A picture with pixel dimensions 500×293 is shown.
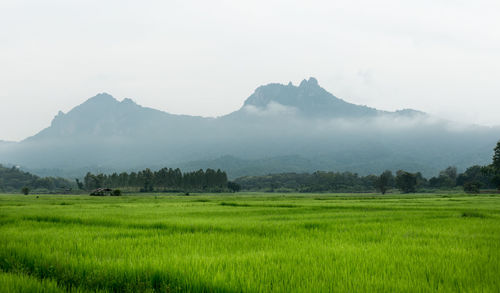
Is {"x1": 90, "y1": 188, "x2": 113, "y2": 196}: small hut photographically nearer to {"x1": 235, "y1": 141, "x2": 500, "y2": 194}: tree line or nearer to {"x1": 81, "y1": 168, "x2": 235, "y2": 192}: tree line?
{"x1": 81, "y1": 168, "x2": 235, "y2": 192}: tree line

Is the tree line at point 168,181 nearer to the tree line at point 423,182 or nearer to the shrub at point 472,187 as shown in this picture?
the tree line at point 423,182

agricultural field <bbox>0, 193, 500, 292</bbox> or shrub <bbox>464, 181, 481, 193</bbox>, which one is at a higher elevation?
agricultural field <bbox>0, 193, 500, 292</bbox>

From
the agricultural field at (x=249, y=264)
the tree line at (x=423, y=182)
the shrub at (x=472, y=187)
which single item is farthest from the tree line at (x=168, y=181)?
the agricultural field at (x=249, y=264)

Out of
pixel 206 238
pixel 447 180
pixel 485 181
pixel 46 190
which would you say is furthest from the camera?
pixel 46 190

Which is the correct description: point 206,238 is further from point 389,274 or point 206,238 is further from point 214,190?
point 214,190

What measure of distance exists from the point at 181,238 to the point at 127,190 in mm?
161342

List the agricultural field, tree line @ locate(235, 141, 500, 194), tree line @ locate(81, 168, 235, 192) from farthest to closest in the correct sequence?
1. tree line @ locate(81, 168, 235, 192)
2. tree line @ locate(235, 141, 500, 194)
3. the agricultural field

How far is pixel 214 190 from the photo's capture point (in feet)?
553

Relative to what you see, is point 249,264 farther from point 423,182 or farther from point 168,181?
point 423,182

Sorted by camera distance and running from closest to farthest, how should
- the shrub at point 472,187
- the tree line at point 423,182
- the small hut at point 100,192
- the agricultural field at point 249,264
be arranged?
A: the agricultural field at point 249,264, the small hut at point 100,192, the tree line at point 423,182, the shrub at point 472,187

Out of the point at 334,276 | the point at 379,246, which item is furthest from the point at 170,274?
the point at 379,246

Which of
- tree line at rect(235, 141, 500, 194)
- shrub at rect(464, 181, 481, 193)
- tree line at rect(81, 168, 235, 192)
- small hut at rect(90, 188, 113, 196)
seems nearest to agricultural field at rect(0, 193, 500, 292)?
small hut at rect(90, 188, 113, 196)

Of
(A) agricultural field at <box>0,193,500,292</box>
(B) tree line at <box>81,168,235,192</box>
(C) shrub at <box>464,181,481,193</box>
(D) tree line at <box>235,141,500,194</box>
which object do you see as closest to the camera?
(A) agricultural field at <box>0,193,500,292</box>

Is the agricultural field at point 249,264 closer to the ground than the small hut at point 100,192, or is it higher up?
higher up
